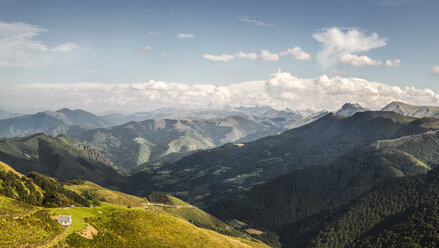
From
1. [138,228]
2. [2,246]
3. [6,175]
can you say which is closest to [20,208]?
[2,246]

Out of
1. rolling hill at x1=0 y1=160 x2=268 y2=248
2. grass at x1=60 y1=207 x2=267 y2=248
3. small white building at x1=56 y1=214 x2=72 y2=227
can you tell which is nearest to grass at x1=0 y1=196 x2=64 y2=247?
rolling hill at x1=0 y1=160 x2=268 y2=248

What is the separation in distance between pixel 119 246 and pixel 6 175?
119 metres

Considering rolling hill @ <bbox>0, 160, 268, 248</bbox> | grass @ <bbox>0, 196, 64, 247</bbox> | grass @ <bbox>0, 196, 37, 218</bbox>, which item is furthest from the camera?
grass @ <bbox>0, 196, 37, 218</bbox>

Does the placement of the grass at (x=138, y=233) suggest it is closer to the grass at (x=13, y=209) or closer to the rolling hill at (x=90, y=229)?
the rolling hill at (x=90, y=229)

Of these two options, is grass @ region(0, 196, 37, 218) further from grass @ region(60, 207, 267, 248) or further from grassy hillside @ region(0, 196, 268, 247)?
grass @ region(60, 207, 267, 248)

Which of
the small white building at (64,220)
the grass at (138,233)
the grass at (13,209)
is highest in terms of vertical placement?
the grass at (13,209)

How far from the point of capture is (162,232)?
13212 cm

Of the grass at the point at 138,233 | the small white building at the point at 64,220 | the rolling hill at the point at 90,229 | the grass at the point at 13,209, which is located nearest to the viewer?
the rolling hill at the point at 90,229

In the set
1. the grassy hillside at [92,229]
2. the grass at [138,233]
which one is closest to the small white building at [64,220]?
the grassy hillside at [92,229]

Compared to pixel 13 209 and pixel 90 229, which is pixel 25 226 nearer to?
pixel 13 209

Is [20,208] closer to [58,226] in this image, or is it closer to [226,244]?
[58,226]

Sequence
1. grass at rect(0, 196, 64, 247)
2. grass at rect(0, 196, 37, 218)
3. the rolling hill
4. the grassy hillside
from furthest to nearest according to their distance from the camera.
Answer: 1. grass at rect(0, 196, 37, 218)
2. the rolling hill
3. the grassy hillside
4. grass at rect(0, 196, 64, 247)

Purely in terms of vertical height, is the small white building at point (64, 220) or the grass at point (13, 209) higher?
the grass at point (13, 209)

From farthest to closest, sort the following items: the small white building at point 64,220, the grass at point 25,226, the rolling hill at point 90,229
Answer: the small white building at point 64,220 < the rolling hill at point 90,229 < the grass at point 25,226
